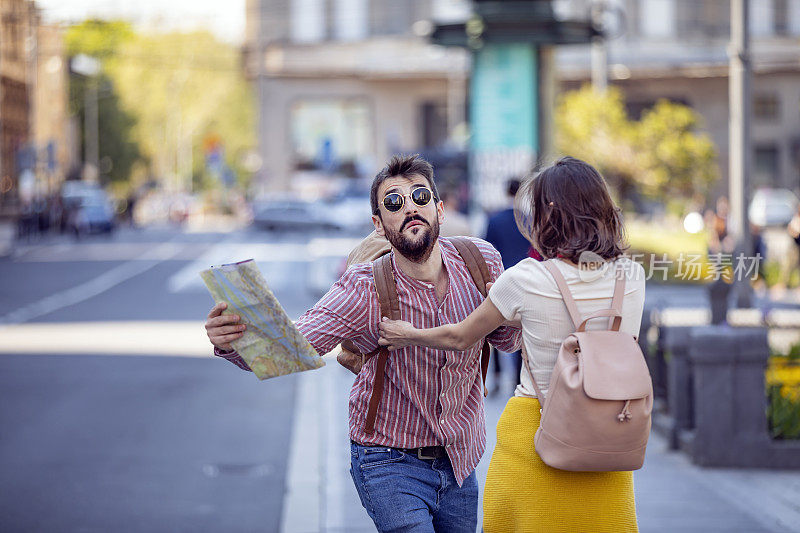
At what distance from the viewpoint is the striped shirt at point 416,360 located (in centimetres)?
Answer: 373

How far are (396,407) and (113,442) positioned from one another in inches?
247

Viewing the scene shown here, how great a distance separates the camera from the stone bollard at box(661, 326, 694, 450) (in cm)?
892

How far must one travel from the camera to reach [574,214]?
3361 mm

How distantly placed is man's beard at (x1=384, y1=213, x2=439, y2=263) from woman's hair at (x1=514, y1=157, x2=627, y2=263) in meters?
0.39

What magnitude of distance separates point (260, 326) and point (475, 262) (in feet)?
2.63

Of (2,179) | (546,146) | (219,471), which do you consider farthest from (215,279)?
(2,179)

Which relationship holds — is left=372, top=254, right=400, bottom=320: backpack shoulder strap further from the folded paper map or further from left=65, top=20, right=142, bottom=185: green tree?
left=65, top=20, right=142, bottom=185: green tree

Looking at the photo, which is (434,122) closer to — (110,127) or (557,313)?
(110,127)

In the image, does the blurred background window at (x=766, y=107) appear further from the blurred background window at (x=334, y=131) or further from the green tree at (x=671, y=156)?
the green tree at (x=671, y=156)

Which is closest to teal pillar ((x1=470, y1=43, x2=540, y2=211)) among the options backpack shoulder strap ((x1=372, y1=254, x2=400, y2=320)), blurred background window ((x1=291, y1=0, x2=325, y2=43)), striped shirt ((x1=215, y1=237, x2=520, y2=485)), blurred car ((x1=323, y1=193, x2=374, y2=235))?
striped shirt ((x1=215, y1=237, x2=520, y2=485))

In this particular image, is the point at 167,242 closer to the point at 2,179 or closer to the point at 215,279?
the point at 2,179

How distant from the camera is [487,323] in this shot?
3529 mm

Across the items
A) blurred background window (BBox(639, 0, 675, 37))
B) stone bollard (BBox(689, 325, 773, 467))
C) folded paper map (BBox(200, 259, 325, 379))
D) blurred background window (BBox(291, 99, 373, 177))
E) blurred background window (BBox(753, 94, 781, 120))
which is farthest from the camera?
blurred background window (BBox(291, 99, 373, 177))

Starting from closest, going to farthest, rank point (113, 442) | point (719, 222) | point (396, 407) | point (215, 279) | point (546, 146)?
1. point (215, 279)
2. point (396, 407)
3. point (113, 442)
4. point (546, 146)
5. point (719, 222)
